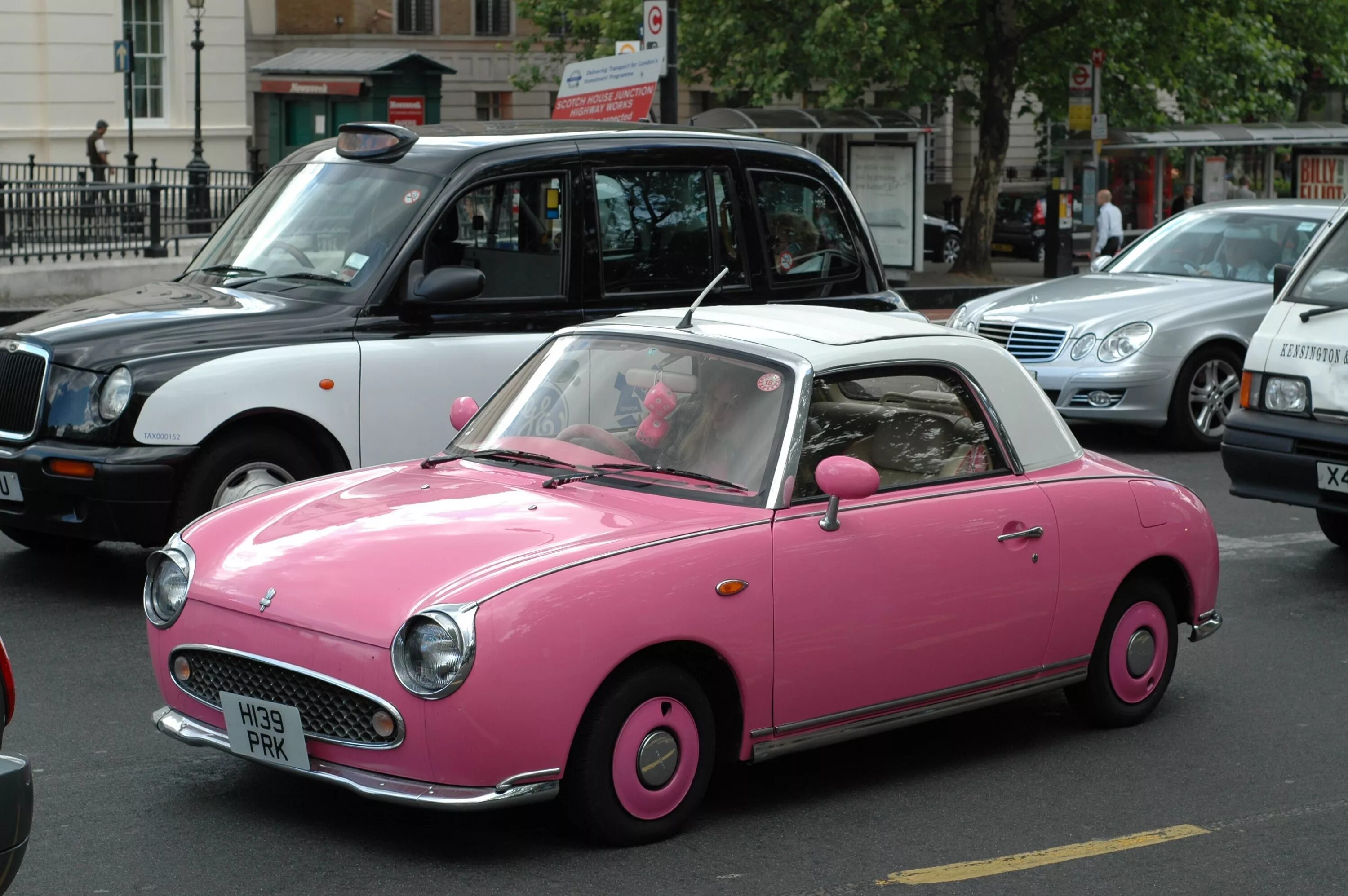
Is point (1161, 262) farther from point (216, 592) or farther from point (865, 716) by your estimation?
point (216, 592)

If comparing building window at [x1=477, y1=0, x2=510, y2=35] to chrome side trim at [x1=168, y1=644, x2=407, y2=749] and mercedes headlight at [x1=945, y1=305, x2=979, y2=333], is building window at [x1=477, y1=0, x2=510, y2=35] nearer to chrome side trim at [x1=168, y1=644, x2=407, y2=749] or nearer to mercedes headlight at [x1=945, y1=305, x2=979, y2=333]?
mercedes headlight at [x1=945, y1=305, x2=979, y2=333]

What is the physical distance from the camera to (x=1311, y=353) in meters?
8.88

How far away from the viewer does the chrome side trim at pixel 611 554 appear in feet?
15.2

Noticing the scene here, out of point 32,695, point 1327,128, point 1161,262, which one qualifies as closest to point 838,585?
point 32,695

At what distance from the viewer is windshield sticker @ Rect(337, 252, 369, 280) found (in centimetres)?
821

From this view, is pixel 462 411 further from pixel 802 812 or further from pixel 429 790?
pixel 429 790

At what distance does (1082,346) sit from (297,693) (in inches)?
352

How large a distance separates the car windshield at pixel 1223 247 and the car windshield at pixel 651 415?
8.77 m

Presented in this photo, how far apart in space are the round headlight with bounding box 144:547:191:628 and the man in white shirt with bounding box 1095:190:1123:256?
76.6ft

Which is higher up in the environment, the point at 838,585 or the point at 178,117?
the point at 178,117

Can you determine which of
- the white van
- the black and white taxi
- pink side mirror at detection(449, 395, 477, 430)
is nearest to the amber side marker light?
the black and white taxi

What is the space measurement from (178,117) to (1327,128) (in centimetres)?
2157

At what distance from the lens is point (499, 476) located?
18.7ft

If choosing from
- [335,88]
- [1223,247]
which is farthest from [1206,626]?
[335,88]
